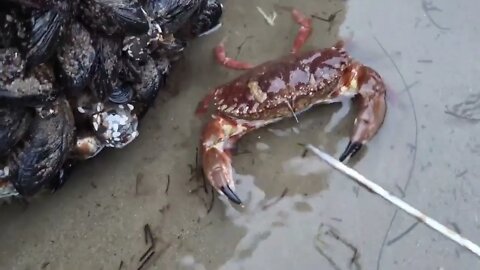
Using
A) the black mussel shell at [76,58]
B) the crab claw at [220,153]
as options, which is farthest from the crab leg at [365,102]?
the black mussel shell at [76,58]

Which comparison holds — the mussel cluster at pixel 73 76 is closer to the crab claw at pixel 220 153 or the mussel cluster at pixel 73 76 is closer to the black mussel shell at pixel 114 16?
the black mussel shell at pixel 114 16

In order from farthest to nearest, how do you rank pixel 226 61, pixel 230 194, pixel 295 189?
1. pixel 226 61
2. pixel 295 189
3. pixel 230 194

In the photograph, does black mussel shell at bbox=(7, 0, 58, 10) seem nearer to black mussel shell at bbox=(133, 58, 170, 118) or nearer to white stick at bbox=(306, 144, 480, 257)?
black mussel shell at bbox=(133, 58, 170, 118)

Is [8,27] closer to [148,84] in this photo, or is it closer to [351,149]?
[148,84]

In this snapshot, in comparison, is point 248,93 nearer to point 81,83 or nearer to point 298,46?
point 298,46

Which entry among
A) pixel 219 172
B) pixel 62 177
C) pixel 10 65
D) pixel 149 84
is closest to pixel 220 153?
pixel 219 172

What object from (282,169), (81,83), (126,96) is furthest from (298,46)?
(81,83)

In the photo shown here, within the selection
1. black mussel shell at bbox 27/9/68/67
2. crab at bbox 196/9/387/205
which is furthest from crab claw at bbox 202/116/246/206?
black mussel shell at bbox 27/9/68/67
